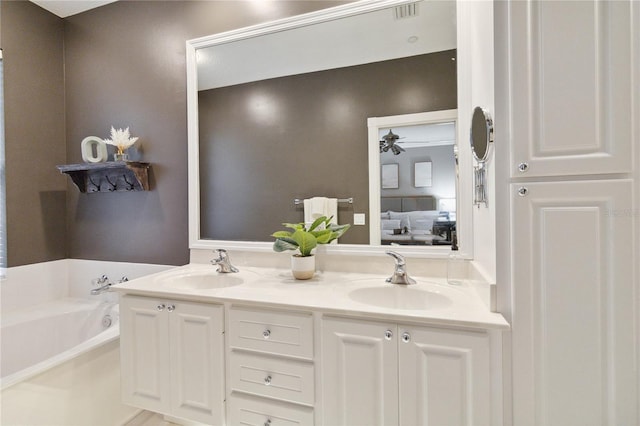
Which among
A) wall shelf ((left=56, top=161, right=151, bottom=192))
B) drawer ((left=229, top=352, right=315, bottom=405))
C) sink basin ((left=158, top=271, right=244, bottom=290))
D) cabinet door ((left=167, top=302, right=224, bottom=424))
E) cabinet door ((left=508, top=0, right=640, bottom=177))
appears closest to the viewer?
cabinet door ((left=508, top=0, right=640, bottom=177))

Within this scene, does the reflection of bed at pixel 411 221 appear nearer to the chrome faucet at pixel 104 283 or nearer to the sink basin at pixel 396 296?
the sink basin at pixel 396 296

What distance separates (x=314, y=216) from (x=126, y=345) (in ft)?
3.61

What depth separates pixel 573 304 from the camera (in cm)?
88

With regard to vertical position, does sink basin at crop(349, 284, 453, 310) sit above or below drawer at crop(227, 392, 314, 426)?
above

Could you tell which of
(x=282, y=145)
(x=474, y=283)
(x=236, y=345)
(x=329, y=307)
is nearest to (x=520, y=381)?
(x=474, y=283)

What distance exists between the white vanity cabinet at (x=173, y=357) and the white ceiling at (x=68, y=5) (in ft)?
7.08

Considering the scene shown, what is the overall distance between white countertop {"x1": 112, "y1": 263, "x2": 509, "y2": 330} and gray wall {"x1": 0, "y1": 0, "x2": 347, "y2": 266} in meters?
0.55

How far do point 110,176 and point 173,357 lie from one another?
145cm

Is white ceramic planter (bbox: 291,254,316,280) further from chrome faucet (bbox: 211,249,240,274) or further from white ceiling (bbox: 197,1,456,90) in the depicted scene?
white ceiling (bbox: 197,1,456,90)

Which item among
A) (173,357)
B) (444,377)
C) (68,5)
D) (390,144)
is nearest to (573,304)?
(444,377)

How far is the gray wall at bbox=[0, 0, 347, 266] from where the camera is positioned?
191 centimetres

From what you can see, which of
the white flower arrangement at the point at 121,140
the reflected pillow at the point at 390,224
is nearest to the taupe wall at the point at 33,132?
the white flower arrangement at the point at 121,140

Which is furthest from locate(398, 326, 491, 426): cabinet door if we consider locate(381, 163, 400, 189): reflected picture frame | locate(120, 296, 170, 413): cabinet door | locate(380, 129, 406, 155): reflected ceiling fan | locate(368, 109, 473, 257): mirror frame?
locate(120, 296, 170, 413): cabinet door

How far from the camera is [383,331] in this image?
1.00 metres
